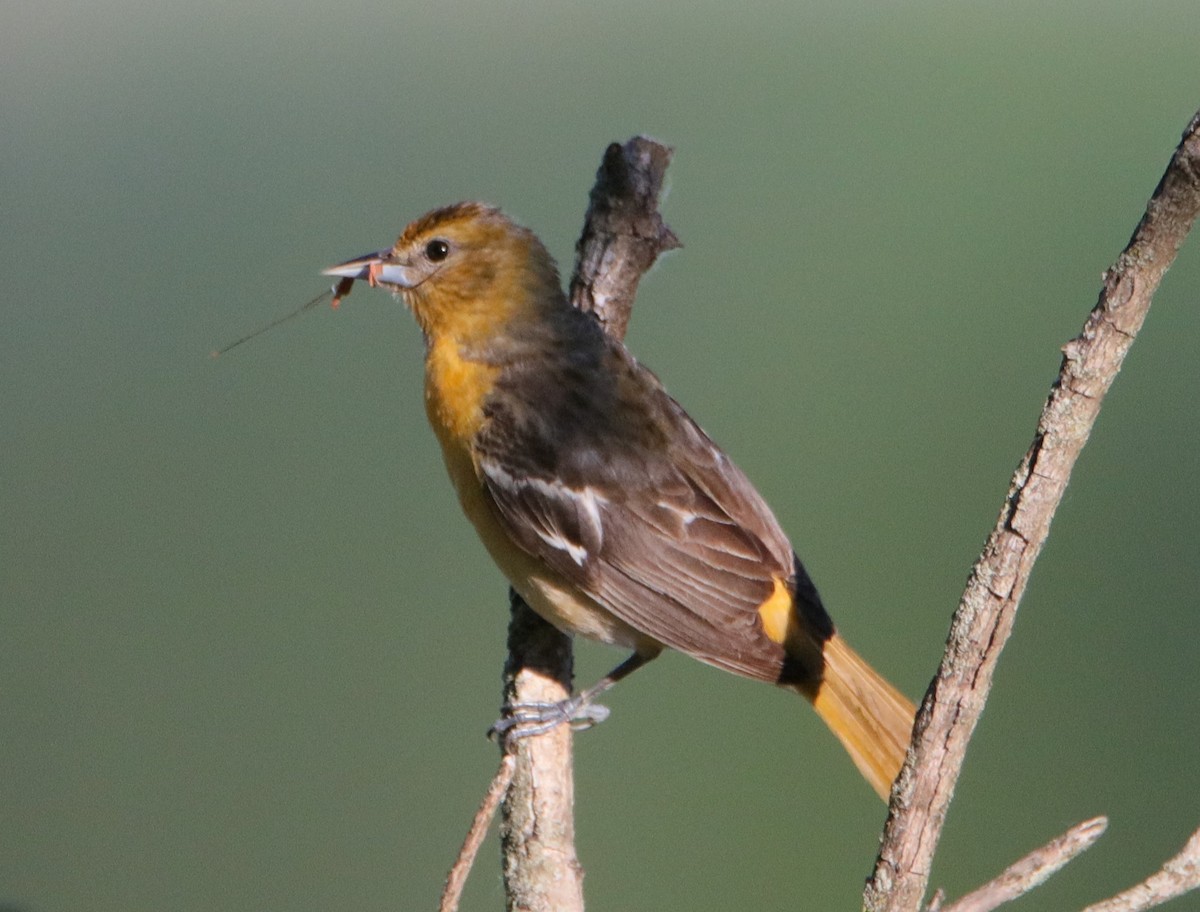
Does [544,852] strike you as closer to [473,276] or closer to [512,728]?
[512,728]

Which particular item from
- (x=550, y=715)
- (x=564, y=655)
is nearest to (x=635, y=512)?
(x=564, y=655)

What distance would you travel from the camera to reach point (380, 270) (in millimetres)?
3195

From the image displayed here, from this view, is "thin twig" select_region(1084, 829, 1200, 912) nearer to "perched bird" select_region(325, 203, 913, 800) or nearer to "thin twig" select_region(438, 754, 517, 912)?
"thin twig" select_region(438, 754, 517, 912)

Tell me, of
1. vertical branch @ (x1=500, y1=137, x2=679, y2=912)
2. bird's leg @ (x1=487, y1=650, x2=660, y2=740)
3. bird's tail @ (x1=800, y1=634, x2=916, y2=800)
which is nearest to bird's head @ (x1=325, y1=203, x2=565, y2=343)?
vertical branch @ (x1=500, y1=137, x2=679, y2=912)

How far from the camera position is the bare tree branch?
4.95 ft

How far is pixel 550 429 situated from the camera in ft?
10.0

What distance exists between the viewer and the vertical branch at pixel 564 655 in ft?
8.20

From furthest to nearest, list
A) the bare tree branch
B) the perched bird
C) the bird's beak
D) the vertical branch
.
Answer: the bird's beak < the perched bird < the vertical branch < the bare tree branch

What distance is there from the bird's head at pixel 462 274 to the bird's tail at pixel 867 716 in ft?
4.01

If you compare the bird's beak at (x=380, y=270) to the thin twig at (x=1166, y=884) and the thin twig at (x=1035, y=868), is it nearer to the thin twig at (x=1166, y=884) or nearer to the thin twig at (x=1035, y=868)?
the thin twig at (x=1035, y=868)

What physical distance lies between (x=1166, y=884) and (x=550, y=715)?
1.54m

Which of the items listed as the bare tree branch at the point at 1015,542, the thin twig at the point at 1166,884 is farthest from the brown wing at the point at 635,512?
the thin twig at the point at 1166,884

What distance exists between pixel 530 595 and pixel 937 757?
1535 mm

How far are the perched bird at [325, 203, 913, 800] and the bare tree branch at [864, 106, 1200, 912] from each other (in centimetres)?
111
